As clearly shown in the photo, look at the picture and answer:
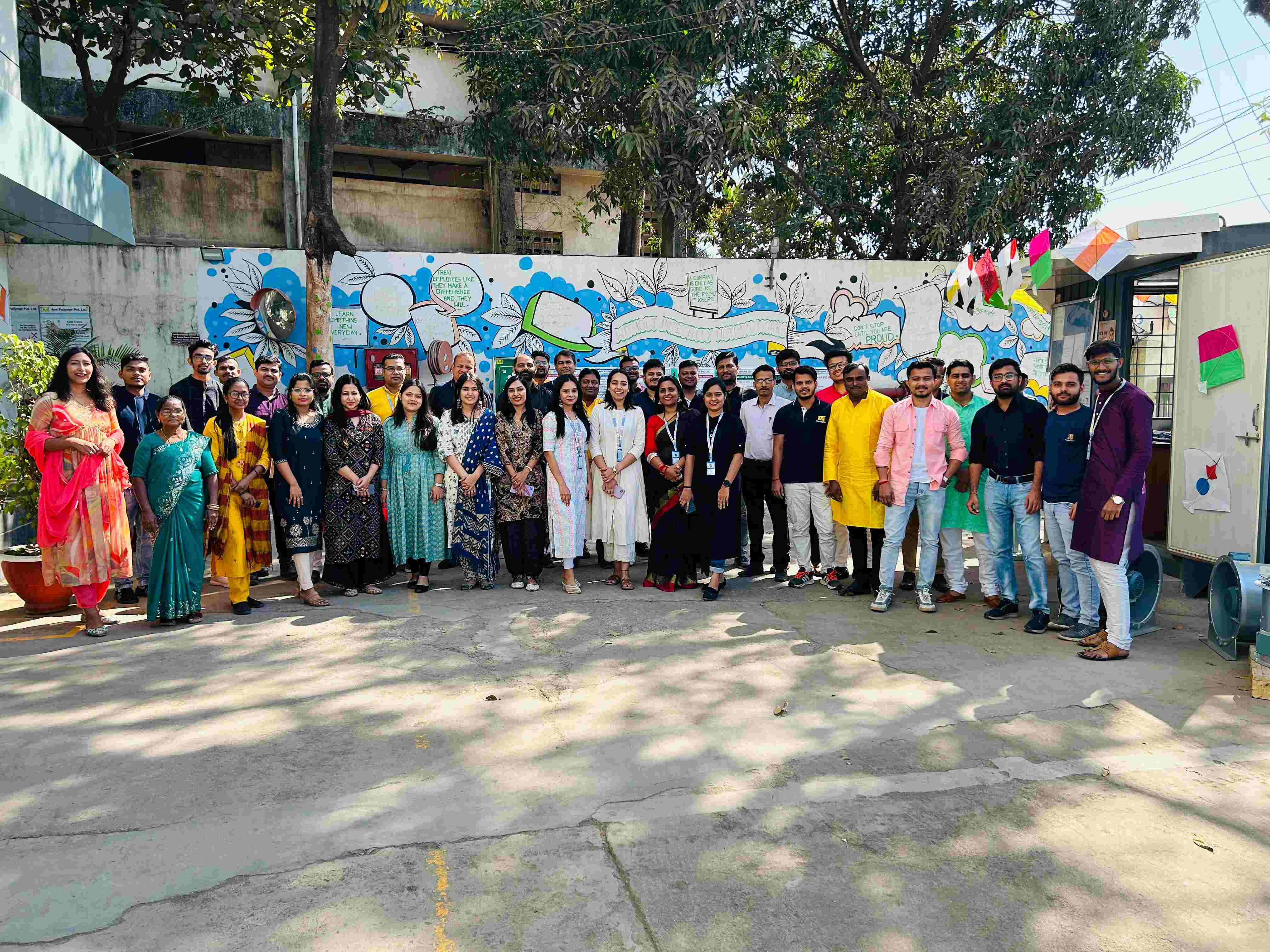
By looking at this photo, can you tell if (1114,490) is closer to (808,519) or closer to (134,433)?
(808,519)

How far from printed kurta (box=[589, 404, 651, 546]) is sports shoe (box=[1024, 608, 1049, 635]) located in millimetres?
2856

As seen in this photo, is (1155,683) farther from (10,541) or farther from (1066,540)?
(10,541)

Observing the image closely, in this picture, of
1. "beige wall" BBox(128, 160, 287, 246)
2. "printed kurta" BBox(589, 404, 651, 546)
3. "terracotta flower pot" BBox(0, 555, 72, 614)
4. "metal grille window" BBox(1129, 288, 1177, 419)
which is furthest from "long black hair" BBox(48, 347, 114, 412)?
"beige wall" BBox(128, 160, 287, 246)

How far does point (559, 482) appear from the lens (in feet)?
22.7

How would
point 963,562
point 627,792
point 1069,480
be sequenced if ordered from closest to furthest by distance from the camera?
point 627,792, point 1069,480, point 963,562

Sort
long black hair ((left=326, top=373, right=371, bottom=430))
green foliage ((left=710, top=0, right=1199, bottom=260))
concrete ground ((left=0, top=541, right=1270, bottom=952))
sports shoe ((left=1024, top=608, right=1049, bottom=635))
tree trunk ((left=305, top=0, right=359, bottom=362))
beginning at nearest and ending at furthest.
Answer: concrete ground ((left=0, top=541, right=1270, bottom=952)) → sports shoe ((left=1024, top=608, right=1049, bottom=635)) → long black hair ((left=326, top=373, right=371, bottom=430)) → tree trunk ((left=305, top=0, right=359, bottom=362)) → green foliage ((left=710, top=0, right=1199, bottom=260))

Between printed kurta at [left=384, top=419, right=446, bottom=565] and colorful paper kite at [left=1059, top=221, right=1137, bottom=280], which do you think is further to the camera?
printed kurta at [left=384, top=419, right=446, bottom=565]

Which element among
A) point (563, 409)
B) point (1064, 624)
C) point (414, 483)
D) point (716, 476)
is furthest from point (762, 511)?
point (414, 483)

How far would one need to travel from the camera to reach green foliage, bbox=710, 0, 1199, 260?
14.1 m

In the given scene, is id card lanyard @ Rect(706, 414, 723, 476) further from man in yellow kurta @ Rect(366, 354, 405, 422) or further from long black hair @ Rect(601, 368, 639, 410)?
man in yellow kurta @ Rect(366, 354, 405, 422)

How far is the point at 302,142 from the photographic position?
679 inches

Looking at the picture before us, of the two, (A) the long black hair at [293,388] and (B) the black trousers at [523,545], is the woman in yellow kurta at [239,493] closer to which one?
(A) the long black hair at [293,388]

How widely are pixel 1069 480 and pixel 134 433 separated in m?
6.60

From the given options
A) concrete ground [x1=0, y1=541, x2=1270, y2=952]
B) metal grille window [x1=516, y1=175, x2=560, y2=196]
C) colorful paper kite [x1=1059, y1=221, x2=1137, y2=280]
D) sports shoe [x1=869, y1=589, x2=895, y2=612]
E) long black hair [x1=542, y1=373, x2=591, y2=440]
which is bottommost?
concrete ground [x1=0, y1=541, x2=1270, y2=952]
